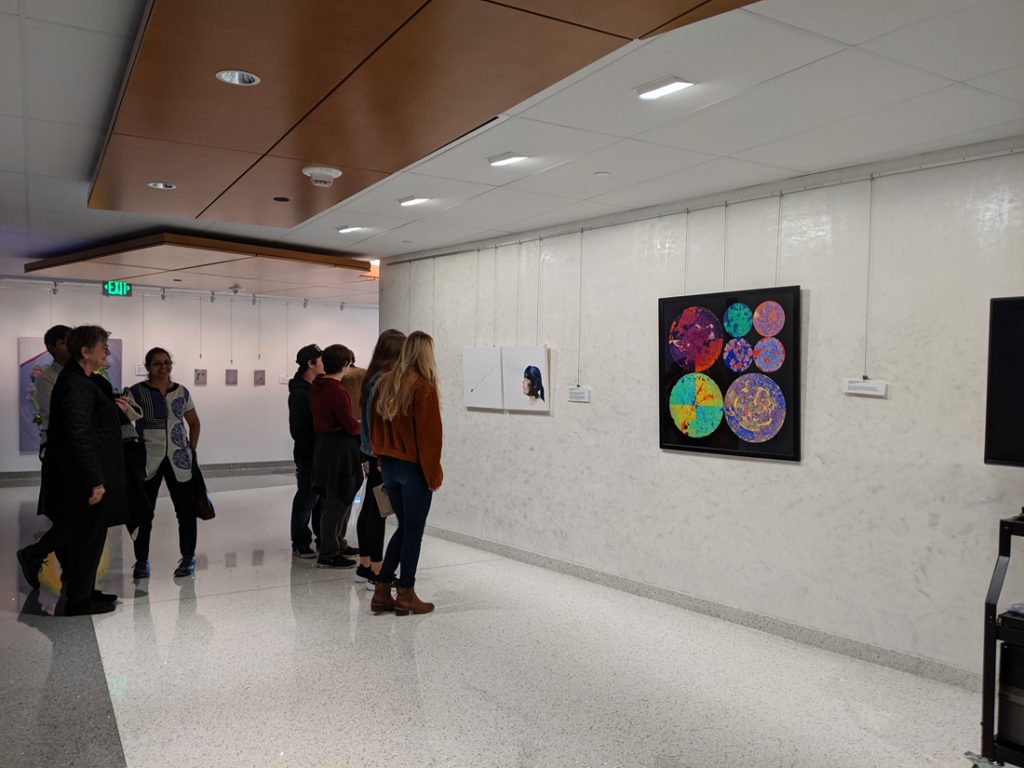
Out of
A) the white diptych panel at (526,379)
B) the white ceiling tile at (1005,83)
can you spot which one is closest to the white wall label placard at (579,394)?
the white diptych panel at (526,379)

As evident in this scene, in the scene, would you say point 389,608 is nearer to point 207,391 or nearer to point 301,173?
point 301,173

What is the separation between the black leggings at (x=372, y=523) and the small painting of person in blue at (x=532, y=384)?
5.39ft

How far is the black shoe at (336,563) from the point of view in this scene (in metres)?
6.31

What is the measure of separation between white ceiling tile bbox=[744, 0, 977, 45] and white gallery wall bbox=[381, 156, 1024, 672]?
170cm

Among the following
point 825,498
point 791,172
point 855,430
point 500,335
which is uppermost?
point 791,172

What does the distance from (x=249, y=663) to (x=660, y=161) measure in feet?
11.9

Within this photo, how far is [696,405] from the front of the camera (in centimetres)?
528

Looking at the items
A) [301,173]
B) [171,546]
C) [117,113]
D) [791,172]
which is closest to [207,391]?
[171,546]

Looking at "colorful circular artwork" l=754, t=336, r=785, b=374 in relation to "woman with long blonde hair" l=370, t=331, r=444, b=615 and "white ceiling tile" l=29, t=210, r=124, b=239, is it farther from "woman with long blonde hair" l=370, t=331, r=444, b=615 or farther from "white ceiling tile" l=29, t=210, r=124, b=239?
"white ceiling tile" l=29, t=210, r=124, b=239

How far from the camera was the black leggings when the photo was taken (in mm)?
5426

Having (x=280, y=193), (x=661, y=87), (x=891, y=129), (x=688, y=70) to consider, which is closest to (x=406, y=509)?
(x=280, y=193)

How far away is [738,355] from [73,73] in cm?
398

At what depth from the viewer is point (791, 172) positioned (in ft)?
15.2


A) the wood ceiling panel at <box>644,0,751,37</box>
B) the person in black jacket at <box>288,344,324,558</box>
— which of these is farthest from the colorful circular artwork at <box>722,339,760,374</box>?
the person in black jacket at <box>288,344,324,558</box>
